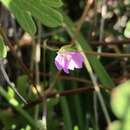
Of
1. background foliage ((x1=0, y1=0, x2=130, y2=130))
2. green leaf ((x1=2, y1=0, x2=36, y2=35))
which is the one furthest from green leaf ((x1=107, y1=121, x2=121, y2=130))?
green leaf ((x1=2, y1=0, x2=36, y2=35))

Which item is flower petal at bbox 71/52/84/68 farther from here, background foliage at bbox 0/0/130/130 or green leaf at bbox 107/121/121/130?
green leaf at bbox 107/121/121/130

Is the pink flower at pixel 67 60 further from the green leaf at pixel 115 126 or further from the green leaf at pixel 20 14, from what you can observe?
the green leaf at pixel 115 126

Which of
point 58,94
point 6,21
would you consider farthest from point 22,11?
point 6,21

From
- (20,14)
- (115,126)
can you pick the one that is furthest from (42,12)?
(115,126)

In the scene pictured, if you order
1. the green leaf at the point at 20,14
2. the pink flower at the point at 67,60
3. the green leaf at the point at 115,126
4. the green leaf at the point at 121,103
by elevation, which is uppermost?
the green leaf at the point at 20,14

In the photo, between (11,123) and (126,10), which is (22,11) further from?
(126,10)


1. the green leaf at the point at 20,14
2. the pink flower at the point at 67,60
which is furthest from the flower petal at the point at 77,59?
the green leaf at the point at 20,14

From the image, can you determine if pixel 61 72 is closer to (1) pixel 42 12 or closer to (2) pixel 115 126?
(1) pixel 42 12
